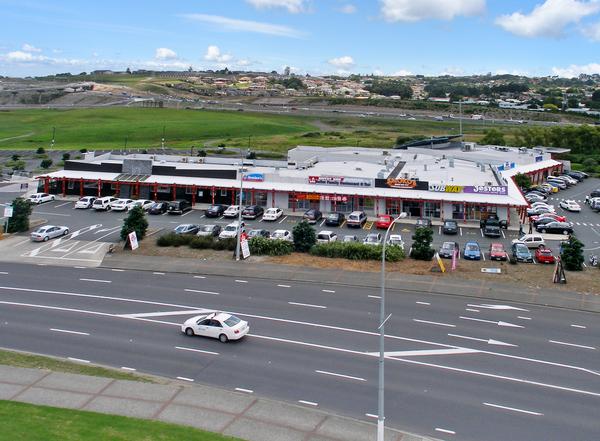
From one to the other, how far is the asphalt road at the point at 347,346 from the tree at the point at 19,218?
1319 centimetres

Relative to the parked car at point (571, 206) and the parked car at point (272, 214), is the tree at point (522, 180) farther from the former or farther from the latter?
the parked car at point (272, 214)

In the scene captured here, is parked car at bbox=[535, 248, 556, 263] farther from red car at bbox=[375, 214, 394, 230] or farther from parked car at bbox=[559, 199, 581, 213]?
parked car at bbox=[559, 199, 581, 213]

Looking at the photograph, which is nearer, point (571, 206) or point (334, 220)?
point (334, 220)

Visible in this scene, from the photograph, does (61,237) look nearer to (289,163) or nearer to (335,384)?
(289,163)

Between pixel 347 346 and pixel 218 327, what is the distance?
5788 mm

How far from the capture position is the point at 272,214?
58.0 m

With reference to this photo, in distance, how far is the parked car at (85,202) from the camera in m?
61.8

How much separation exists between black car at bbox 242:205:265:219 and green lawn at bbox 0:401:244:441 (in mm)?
38416

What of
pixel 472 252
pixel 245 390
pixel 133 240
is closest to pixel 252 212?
pixel 133 240

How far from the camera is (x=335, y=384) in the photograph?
24016mm

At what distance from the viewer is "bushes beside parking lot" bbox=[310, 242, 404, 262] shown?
42781 millimetres

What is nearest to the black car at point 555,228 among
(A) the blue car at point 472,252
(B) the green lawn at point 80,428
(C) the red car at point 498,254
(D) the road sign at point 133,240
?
(A) the blue car at point 472,252

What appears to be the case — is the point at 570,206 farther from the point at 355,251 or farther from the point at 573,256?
the point at 355,251

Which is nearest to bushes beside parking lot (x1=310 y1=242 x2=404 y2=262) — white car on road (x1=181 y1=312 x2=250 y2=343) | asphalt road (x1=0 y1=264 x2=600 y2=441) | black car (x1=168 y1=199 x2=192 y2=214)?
asphalt road (x1=0 y1=264 x2=600 y2=441)
